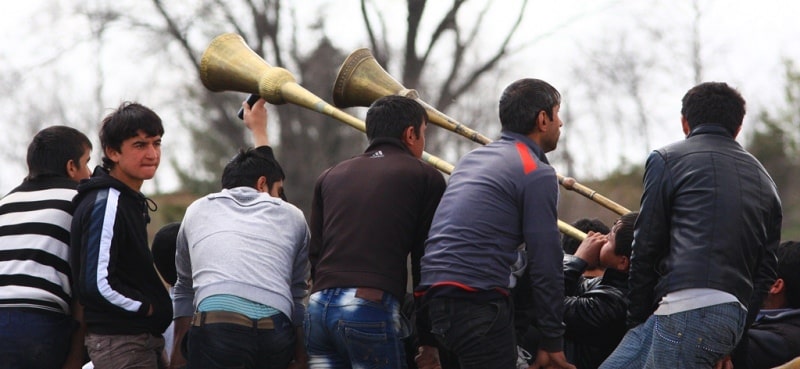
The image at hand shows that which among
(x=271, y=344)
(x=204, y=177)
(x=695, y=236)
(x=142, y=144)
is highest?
(x=204, y=177)

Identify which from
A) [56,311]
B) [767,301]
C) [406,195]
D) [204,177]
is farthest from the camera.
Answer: [204,177]

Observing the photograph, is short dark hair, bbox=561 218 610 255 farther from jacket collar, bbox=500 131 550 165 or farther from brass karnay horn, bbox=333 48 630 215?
jacket collar, bbox=500 131 550 165

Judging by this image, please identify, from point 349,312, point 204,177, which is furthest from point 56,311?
point 204,177

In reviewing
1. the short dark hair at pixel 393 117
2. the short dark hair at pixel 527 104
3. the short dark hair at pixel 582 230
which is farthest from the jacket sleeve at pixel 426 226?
the short dark hair at pixel 582 230

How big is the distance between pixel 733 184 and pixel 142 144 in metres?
2.77

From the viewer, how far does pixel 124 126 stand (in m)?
5.62

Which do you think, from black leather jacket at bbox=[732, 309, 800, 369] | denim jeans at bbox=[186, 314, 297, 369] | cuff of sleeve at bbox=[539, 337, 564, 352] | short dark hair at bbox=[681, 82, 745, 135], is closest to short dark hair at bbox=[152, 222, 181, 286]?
denim jeans at bbox=[186, 314, 297, 369]

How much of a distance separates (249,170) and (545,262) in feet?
5.20

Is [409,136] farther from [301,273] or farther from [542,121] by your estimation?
[301,273]

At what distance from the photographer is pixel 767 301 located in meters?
5.86

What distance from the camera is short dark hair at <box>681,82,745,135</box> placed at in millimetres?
5090

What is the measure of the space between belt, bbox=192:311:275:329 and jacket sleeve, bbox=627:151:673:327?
165 cm

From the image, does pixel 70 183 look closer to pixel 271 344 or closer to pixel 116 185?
pixel 116 185

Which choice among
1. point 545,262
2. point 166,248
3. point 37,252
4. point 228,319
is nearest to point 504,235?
point 545,262
